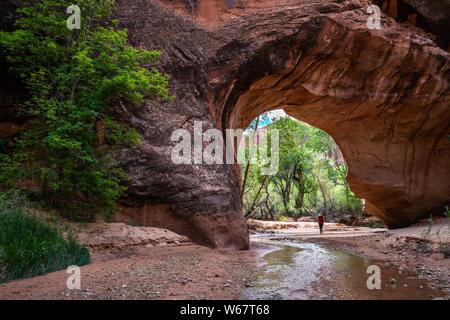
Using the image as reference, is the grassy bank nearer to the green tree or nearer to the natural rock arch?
the green tree

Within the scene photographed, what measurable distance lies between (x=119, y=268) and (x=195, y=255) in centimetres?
225

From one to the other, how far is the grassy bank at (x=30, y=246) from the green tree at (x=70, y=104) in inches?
42.8

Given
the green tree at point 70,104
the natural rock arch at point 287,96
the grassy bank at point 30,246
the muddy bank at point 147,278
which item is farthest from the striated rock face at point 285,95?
the grassy bank at point 30,246

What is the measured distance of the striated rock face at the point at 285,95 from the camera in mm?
9188

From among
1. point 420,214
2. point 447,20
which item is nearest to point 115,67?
point 447,20

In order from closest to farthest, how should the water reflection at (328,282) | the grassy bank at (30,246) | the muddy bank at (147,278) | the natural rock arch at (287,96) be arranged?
the muddy bank at (147,278)
the water reflection at (328,282)
the grassy bank at (30,246)
the natural rock arch at (287,96)

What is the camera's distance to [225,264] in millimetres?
7211

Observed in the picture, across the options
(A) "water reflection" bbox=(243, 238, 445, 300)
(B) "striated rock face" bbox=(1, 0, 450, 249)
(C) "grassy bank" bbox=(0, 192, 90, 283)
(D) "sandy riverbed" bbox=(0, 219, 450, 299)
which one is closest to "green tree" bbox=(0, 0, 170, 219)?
(C) "grassy bank" bbox=(0, 192, 90, 283)

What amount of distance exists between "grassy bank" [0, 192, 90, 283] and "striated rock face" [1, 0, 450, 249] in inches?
109

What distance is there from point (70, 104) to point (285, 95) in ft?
29.2

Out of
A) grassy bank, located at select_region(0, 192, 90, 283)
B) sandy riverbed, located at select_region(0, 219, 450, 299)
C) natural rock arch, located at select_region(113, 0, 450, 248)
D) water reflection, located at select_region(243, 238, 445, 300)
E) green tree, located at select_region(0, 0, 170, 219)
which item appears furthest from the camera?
natural rock arch, located at select_region(113, 0, 450, 248)

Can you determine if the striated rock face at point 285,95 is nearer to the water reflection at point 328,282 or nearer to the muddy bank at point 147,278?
the muddy bank at point 147,278

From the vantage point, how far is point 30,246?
17.8 feet

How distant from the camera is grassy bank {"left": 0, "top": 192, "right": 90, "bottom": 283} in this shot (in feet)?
16.6
